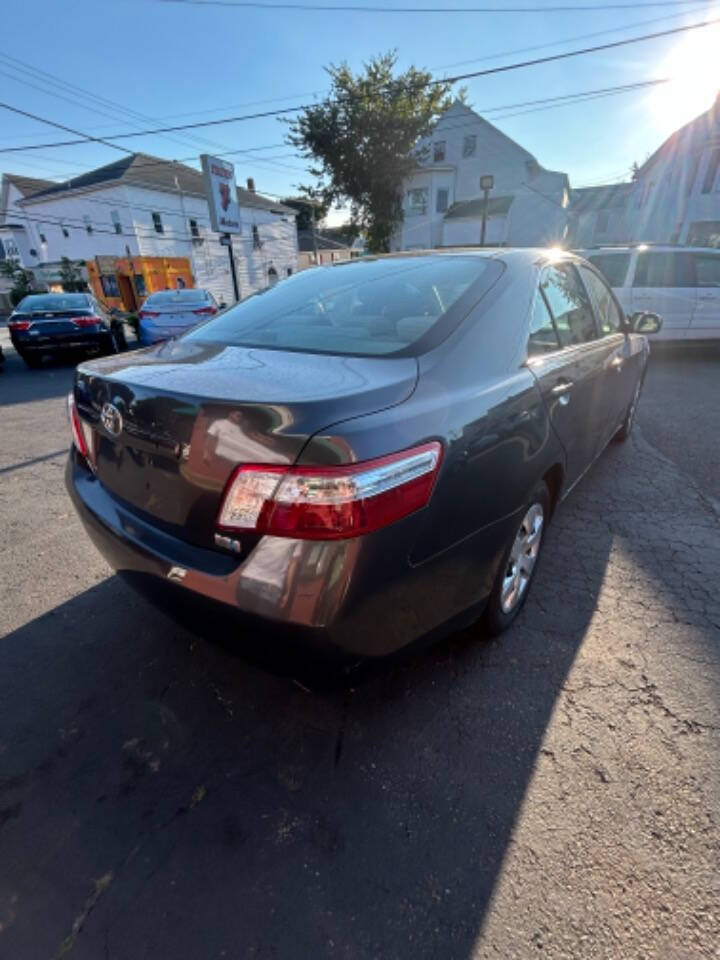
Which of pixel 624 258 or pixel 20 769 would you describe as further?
pixel 624 258

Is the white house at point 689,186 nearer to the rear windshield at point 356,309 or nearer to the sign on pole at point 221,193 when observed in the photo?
the sign on pole at point 221,193

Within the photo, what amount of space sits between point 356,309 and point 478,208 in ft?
103

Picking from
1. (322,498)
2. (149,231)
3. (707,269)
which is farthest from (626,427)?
(149,231)

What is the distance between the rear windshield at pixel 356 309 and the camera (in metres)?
1.83

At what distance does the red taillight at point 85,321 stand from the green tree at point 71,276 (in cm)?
2750

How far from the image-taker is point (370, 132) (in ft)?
86.9

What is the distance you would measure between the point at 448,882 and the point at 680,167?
110 ft

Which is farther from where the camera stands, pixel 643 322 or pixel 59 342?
pixel 59 342

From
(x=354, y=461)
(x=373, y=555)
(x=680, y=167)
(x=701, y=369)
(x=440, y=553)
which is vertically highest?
(x=680, y=167)

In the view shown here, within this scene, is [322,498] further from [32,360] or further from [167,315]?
[32,360]

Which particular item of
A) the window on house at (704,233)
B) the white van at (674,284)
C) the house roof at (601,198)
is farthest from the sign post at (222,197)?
the house roof at (601,198)

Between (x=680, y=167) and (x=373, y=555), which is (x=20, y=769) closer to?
(x=373, y=555)

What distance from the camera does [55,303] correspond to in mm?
9328

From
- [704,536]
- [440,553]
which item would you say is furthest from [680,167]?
[440,553]
